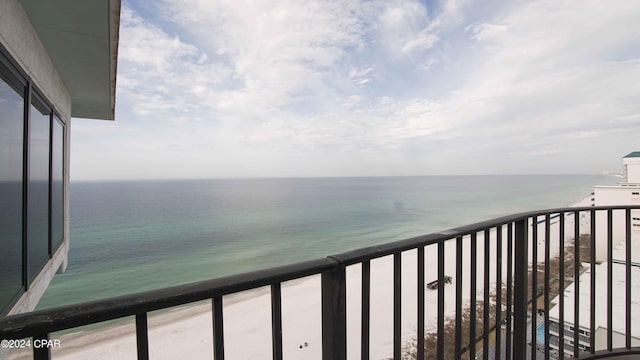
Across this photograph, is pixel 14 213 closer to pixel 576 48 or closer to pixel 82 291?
pixel 576 48

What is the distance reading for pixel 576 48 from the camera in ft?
27.9

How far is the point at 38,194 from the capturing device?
347 centimetres

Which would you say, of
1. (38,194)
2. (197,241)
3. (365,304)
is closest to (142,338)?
(365,304)

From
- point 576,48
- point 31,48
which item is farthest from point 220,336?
point 576,48

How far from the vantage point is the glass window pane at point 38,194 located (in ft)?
10.2

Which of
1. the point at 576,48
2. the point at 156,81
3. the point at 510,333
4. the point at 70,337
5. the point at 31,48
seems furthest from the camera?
the point at 156,81

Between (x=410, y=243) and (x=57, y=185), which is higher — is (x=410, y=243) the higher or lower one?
the lower one

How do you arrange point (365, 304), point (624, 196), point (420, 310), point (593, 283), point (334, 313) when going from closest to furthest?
point (334, 313) → point (365, 304) → point (420, 310) → point (593, 283) → point (624, 196)

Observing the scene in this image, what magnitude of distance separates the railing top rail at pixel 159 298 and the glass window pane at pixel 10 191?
9.37 feet

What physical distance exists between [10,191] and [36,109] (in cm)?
117

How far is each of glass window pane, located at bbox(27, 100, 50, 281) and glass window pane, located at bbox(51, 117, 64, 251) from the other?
332 millimetres

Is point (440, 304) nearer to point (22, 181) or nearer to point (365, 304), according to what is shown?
point (365, 304)

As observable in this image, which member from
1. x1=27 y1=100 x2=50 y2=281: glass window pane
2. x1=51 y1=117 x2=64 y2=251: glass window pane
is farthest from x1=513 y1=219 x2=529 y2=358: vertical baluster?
x1=51 y1=117 x2=64 y2=251: glass window pane

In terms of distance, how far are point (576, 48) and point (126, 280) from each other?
25450mm
